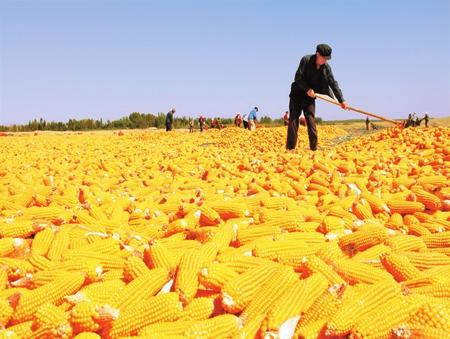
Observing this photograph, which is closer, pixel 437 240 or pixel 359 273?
pixel 359 273

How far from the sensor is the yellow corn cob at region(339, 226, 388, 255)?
2912mm

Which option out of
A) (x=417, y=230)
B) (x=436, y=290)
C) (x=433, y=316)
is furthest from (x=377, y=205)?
(x=433, y=316)

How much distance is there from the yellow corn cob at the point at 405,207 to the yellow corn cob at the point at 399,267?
1572mm

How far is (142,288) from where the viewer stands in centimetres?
227

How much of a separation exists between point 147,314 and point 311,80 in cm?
758

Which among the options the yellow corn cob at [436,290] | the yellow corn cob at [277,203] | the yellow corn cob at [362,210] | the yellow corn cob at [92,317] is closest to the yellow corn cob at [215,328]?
the yellow corn cob at [92,317]

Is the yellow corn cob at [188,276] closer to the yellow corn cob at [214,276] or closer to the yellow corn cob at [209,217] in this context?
the yellow corn cob at [214,276]

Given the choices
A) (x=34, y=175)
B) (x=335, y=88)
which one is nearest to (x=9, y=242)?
(x=34, y=175)

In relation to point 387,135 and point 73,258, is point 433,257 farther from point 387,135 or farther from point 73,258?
point 387,135

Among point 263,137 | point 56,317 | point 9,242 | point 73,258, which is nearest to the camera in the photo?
point 56,317

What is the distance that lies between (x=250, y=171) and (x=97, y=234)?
158 inches

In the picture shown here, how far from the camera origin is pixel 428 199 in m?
3.99

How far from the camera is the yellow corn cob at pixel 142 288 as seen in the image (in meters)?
2.18

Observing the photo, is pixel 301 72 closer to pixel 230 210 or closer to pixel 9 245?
pixel 230 210
